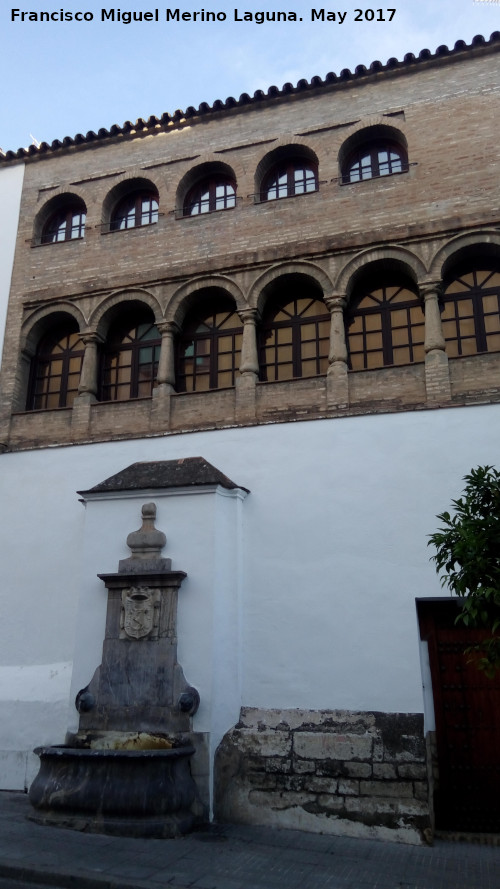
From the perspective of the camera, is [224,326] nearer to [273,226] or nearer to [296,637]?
[273,226]

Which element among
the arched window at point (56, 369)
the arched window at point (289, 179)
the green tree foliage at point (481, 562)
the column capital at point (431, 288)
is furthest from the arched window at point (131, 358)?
the green tree foliage at point (481, 562)

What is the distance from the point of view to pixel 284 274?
31.7 feet

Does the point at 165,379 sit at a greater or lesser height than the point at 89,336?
lesser

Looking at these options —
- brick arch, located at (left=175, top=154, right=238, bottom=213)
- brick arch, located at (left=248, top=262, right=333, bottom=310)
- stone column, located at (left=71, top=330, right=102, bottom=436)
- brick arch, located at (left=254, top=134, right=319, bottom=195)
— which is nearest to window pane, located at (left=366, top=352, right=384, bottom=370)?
brick arch, located at (left=248, top=262, right=333, bottom=310)

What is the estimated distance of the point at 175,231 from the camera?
34.4 feet

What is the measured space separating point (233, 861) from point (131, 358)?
694cm

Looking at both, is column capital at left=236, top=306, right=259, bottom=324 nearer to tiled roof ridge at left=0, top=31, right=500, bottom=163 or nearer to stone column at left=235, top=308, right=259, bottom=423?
stone column at left=235, top=308, right=259, bottom=423

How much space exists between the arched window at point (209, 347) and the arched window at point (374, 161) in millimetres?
2649

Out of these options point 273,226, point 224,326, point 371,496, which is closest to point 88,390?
point 224,326

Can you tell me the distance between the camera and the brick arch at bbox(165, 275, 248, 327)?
389 inches

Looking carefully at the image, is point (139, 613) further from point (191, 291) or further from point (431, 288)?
point (431, 288)

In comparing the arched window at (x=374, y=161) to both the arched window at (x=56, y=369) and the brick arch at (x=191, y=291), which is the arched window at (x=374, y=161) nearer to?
the brick arch at (x=191, y=291)

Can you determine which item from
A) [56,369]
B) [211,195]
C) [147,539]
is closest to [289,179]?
[211,195]

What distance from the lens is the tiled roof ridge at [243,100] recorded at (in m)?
9.74
